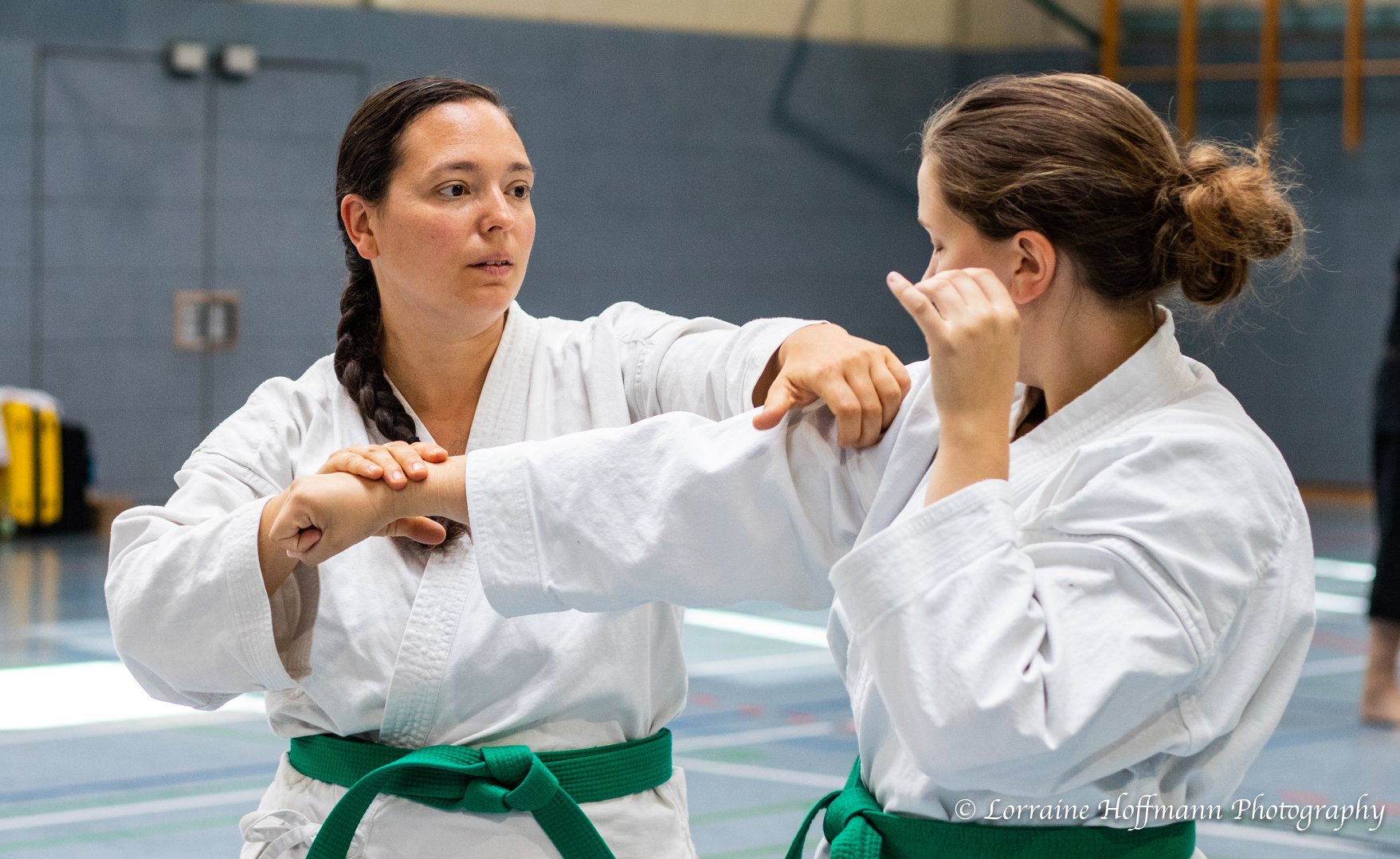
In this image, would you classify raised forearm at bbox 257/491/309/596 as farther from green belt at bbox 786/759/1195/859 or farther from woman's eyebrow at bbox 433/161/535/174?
green belt at bbox 786/759/1195/859

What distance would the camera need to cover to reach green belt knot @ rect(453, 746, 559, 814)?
1.80 metres

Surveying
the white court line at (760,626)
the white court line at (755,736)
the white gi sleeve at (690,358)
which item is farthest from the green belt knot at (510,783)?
the white court line at (760,626)

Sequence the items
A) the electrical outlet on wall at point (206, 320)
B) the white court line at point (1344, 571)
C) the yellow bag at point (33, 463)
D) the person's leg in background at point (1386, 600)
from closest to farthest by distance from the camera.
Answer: the person's leg in background at point (1386, 600) → the white court line at point (1344, 571) → the yellow bag at point (33, 463) → the electrical outlet on wall at point (206, 320)

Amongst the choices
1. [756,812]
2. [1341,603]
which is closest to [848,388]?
[756,812]

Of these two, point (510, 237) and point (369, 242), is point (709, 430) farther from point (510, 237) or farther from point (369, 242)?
point (369, 242)

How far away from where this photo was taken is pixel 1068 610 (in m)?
1.38

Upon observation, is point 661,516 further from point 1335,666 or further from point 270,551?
point 1335,666

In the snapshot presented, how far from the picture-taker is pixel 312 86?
455 inches

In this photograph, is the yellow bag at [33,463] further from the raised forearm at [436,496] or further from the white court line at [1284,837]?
the raised forearm at [436,496]

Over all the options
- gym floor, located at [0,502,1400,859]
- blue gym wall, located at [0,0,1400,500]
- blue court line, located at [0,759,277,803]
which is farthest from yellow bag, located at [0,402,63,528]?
blue court line, located at [0,759,277,803]

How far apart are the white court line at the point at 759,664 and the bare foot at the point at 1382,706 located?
202 centimetres

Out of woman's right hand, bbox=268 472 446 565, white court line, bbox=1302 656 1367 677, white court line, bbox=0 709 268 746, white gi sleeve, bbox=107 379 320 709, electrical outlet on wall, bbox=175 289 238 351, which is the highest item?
woman's right hand, bbox=268 472 446 565

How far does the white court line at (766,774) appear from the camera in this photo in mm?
4859

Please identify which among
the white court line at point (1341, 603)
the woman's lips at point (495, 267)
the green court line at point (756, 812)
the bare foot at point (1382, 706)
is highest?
the woman's lips at point (495, 267)
